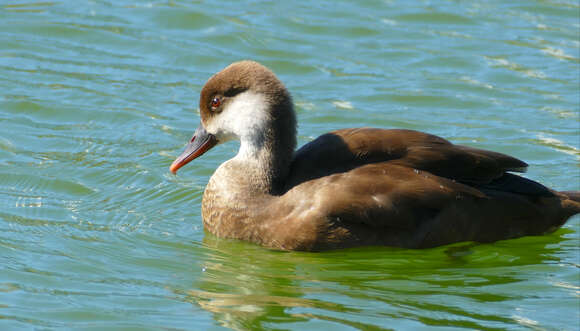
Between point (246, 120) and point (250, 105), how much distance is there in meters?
0.12

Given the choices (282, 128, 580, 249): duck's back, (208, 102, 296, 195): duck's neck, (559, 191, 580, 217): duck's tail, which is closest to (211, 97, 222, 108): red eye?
(208, 102, 296, 195): duck's neck

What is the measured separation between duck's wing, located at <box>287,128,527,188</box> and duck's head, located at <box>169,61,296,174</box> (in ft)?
0.89

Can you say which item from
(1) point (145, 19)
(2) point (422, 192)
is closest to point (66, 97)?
(1) point (145, 19)

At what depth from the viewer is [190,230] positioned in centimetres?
809

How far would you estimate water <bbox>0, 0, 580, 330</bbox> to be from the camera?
6.52m

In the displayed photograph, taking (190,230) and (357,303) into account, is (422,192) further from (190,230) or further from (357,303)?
(190,230)

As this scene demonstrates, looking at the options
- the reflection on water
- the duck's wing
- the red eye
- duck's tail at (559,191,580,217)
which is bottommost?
the reflection on water

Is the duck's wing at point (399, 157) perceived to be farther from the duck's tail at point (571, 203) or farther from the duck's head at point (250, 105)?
the duck's tail at point (571, 203)

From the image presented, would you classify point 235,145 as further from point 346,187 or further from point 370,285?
point 370,285

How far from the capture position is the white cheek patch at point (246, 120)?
7.81 meters

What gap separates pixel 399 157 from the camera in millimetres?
7672

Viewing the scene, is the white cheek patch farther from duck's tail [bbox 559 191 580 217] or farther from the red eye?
duck's tail [bbox 559 191 580 217]

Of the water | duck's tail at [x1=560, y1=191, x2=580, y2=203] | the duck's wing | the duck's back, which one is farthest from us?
duck's tail at [x1=560, y1=191, x2=580, y2=203]

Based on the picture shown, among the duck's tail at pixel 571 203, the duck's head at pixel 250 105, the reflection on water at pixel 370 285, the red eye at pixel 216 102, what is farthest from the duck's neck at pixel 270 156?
the duck's tail at pixel 571 203
